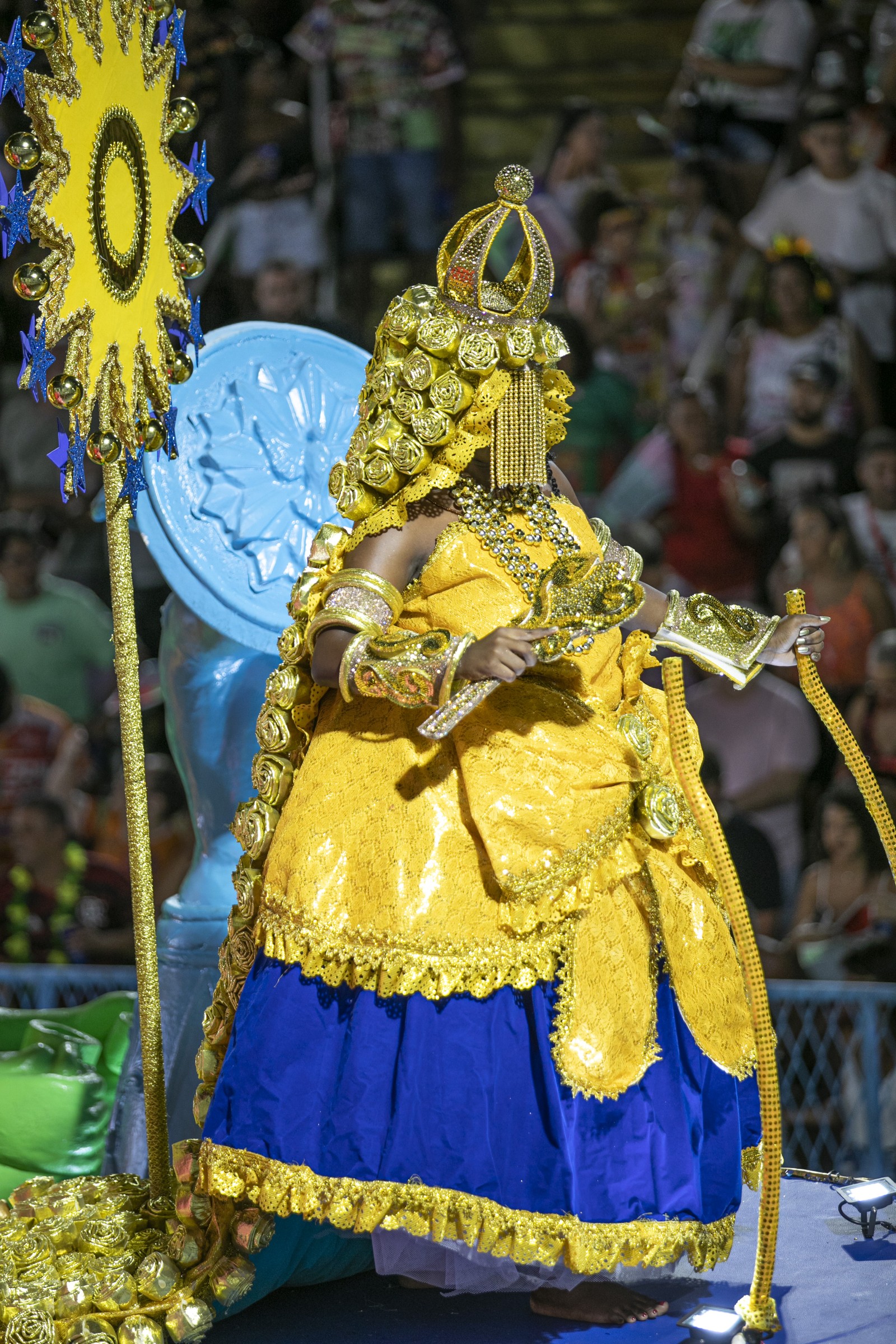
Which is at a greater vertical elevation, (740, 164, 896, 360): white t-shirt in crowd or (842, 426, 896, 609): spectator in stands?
(740, 164, 896, 360): white t-shirt in crowd

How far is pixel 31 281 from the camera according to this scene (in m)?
2.33

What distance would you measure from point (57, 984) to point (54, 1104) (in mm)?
1872

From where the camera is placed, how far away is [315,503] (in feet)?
10.9

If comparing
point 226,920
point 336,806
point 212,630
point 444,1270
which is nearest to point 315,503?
point 212,630

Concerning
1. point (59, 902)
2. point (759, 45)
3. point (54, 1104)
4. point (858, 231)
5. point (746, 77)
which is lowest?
point (59, 902)

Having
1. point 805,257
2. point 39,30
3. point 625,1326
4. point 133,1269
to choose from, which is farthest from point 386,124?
point 625,1326

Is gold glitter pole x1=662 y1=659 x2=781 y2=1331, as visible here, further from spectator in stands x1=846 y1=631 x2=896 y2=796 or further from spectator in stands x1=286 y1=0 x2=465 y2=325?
spectator in stands x1=286 y1=0 x2=465 y2=325

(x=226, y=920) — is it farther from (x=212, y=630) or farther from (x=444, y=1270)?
(x=444, y=1270)

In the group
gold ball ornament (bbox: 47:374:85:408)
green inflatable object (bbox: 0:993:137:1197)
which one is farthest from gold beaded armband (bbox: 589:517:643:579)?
green inflatable object (bbox: 0:993:137:1197)

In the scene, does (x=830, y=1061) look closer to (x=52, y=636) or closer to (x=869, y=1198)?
(x=869, y=1198)

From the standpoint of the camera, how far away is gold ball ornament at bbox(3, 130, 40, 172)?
2.25m

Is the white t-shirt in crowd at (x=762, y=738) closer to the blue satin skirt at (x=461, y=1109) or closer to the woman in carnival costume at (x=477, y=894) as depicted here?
the woman in carnival costume at (x=477, y=894)

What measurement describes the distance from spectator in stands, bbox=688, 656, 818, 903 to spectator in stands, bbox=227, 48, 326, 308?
2.08m

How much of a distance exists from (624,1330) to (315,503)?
6.00 feet
